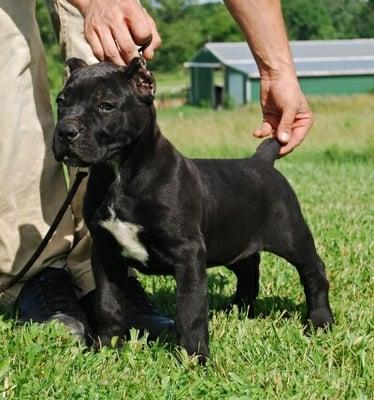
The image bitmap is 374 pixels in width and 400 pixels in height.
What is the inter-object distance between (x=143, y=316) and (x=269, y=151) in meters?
0.93

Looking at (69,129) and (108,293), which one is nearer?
(69,129)

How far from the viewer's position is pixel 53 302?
394 centimetres

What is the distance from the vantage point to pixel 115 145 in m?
2.96

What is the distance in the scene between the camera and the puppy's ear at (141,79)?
2943 millimetres

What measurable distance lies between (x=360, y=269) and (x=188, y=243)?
1988 millimetres

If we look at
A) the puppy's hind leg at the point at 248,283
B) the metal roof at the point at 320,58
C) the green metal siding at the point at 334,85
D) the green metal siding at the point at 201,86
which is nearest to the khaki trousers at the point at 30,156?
the puppy's hind leg at the point at 248,283

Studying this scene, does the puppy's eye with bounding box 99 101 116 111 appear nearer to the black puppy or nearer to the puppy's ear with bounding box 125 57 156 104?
the black puppy

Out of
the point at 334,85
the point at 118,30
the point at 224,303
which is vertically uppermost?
the point at 118,30

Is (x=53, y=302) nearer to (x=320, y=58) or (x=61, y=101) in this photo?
(x=61, y=101)

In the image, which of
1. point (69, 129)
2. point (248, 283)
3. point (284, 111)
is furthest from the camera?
point (248, 283)

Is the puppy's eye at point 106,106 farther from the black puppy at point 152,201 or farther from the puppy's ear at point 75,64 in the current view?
the puppy's ear at point 75,64

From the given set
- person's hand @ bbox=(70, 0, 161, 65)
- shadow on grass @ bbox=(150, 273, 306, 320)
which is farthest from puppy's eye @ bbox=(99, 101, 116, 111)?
shadow on grass @ bbox=(150, 273, 306, 320)

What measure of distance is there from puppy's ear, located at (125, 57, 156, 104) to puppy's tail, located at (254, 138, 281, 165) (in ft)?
3.15

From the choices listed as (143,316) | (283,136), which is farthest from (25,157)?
(283,136)
